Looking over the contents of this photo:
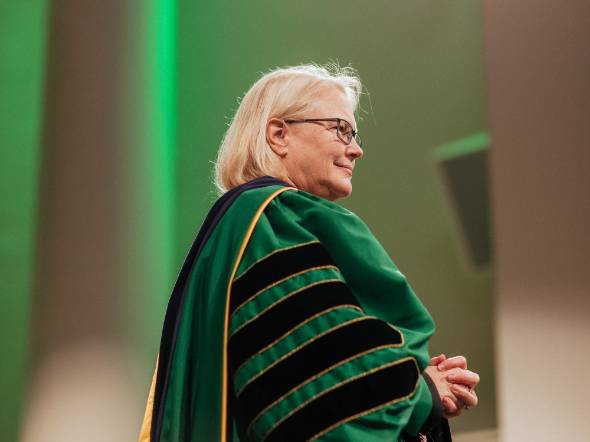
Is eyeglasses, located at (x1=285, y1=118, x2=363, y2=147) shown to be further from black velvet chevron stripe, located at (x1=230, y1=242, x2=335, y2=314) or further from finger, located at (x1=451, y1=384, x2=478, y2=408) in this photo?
finger, located at (x1=451, y1=384, x2=478, y2=408)

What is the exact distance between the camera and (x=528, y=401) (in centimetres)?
312

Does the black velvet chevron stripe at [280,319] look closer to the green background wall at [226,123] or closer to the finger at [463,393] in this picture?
the finger at [463,393]

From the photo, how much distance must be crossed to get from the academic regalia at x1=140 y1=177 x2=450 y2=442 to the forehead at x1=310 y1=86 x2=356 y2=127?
0.35m

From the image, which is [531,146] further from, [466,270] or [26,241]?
[26,241]

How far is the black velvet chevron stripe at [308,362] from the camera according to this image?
1972 mm

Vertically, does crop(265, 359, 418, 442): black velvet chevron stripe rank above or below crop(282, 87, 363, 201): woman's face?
below

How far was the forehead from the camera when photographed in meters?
2.52

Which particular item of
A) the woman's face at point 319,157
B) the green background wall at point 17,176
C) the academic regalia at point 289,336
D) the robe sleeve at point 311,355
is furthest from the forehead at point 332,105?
the green background wall at point 17,176

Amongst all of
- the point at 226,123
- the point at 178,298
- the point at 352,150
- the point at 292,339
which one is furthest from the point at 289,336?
the point at 226,123

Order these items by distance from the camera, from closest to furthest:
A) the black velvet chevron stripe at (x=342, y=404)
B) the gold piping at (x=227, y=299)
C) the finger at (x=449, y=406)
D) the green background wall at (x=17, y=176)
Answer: the black velvet chevron stripe at (x=342, y=404) → the gold piping at (x=227, y=299) → the finger at (x=449, y=406) → the green background wall at (x=17, y=176)

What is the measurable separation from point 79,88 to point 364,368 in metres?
2.40

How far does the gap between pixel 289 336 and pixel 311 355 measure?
0.22ft

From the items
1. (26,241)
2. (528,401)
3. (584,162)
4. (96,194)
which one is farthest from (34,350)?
(584,162)

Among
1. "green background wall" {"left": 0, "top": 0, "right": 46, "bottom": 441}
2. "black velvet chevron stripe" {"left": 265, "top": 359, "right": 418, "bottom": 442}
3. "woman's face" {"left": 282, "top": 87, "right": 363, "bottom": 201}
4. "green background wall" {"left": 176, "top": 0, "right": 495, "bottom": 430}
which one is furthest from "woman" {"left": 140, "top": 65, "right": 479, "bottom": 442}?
"green background wall" {"left": 0, "top": 0, "right": 46, "bottom": 441}
